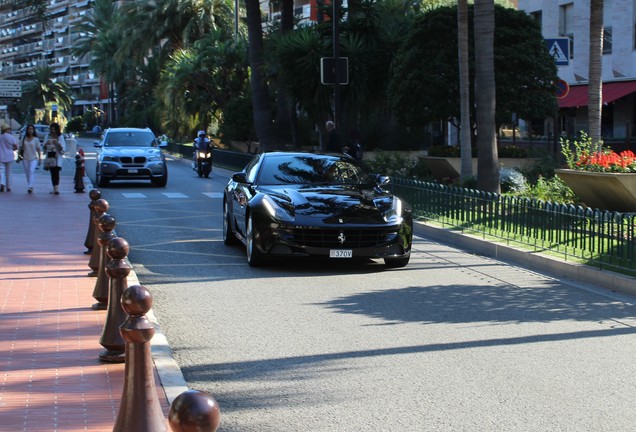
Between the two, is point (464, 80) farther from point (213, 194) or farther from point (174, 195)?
point (174, 195)

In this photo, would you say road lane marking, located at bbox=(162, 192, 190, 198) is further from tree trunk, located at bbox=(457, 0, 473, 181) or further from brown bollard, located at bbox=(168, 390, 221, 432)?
brown bollard, located at bbox=(168, 390, 221, 432)

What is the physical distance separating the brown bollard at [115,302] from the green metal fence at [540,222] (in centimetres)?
641

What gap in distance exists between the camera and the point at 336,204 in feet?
43.2

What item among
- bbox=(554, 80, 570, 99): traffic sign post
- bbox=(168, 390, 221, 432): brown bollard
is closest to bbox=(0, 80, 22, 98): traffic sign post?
bbox=(554, 80, 570, 99): traffic sign post

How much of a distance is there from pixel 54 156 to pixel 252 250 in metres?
14.2

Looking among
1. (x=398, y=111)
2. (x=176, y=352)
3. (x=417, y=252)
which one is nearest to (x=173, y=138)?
(x=398, y=111)

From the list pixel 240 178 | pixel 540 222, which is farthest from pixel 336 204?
pixel 540 222

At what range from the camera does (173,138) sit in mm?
69625

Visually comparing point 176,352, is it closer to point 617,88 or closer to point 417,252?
point 417,252

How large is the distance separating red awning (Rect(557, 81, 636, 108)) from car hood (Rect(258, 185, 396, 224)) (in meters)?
22.9

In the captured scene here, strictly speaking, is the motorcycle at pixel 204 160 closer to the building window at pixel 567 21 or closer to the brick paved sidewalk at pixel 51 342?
the building window at pixel 567 21

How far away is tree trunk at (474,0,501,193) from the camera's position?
19.6m

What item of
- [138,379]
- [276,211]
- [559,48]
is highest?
[559,48]

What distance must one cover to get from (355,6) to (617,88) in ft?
33.9
